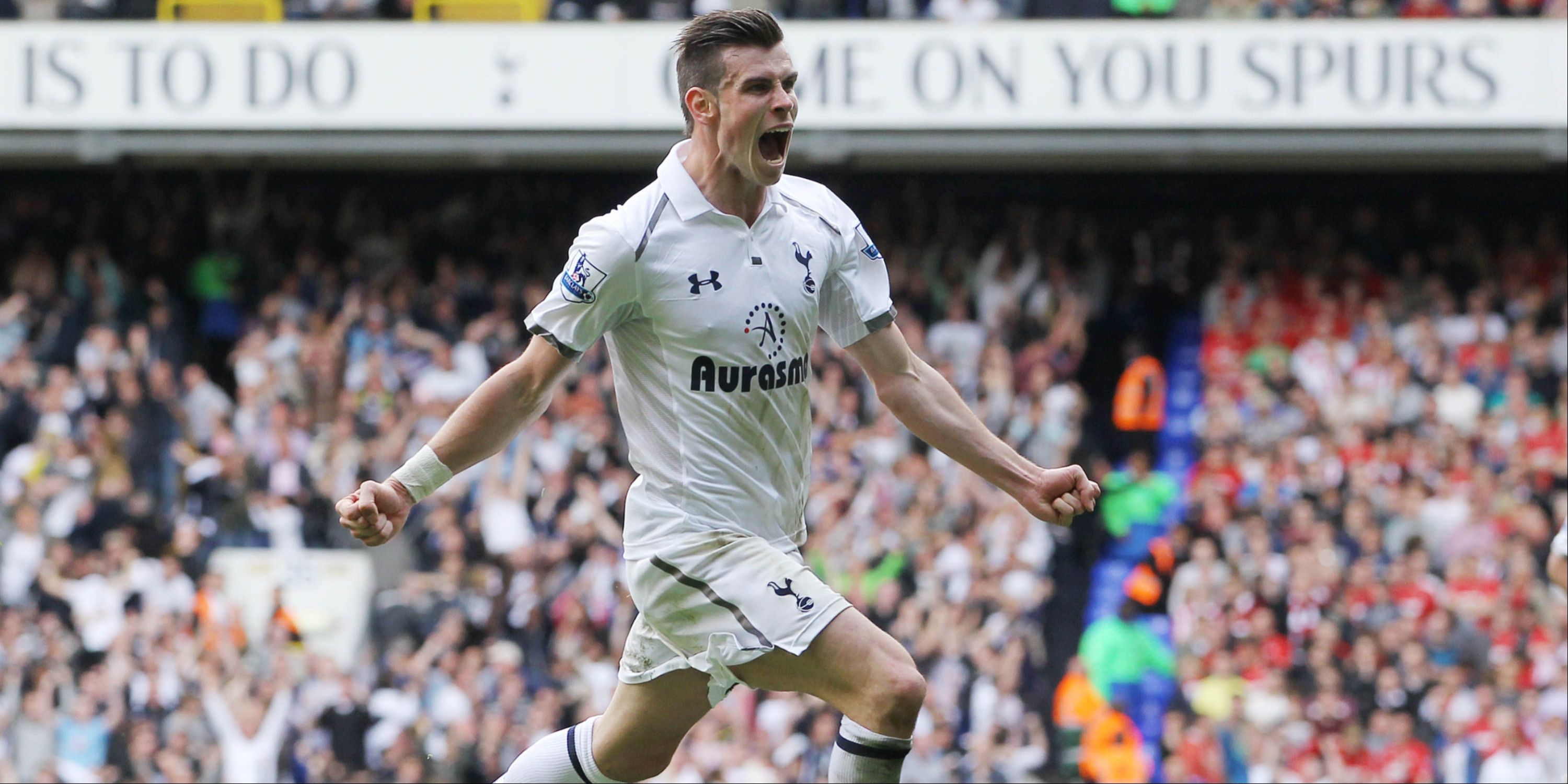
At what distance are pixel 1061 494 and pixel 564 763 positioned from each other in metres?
1.74

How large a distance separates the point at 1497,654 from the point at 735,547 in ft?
29.7

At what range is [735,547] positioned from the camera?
5.55 m

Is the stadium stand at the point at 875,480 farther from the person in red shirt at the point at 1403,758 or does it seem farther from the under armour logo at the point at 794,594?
the under armour logo at the point at 794,594

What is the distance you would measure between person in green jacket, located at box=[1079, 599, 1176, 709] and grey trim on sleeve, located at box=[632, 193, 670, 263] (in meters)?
8.75

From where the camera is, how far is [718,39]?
543 cm

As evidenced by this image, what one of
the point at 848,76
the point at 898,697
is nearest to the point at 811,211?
the point at 898,697

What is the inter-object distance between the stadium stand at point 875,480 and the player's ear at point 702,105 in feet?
24.8

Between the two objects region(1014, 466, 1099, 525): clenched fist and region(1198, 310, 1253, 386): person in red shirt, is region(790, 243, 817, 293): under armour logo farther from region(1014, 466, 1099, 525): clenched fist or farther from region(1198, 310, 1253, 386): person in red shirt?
region(1198, 310, 1253, 386): person in red shirt

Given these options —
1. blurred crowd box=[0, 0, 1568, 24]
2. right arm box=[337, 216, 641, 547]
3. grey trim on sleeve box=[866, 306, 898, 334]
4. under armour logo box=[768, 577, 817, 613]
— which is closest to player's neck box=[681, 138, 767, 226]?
right arm box=[337, 216, 641, 547]

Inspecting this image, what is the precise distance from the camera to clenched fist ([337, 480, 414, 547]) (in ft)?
17.0

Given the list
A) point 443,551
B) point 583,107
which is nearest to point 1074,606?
point 443,551

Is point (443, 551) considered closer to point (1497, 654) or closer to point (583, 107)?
point (583, 107)

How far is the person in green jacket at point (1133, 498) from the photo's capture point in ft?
49.4

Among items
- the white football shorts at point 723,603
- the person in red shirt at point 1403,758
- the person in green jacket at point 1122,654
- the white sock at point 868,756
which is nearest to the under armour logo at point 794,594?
the white football shorts at point 723,603
